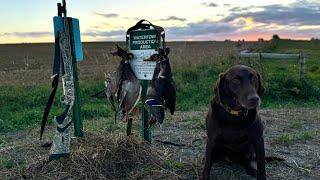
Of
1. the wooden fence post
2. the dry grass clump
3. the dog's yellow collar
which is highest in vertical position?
the dog's yellow collar

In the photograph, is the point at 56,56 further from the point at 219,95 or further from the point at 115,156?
the point at 219,95

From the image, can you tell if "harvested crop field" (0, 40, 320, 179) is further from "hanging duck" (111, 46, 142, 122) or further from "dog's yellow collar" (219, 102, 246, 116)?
"dog's yellow collar" (219, 102, 246, 116)

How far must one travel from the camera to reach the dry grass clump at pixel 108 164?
4.85 metres

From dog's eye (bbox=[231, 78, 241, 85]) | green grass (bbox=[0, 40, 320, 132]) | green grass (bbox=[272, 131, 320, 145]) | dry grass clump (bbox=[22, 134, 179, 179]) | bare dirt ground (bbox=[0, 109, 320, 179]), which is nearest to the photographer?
dog's eye (bbox=[231, 78, 241, 85])

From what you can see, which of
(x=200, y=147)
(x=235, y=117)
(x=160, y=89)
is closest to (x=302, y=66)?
(x=200, y=147)

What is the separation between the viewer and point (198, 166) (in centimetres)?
512

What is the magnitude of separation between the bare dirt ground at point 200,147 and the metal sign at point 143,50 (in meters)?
1.04

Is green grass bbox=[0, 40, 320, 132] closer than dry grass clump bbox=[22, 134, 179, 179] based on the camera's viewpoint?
No

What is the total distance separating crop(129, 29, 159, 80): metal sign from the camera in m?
5.20

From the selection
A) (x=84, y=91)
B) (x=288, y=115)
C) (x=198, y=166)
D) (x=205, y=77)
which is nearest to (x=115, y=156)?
(x=198, y=166)

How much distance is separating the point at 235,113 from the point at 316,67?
554 inches

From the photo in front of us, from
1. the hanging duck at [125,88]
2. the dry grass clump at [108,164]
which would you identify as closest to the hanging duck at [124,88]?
the hanging duck at [125,88]

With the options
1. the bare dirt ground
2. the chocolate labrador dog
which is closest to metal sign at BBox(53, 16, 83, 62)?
the bare dirt ground

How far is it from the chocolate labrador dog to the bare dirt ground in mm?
481
